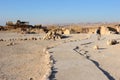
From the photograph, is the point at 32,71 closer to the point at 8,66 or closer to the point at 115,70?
the point at 8,66

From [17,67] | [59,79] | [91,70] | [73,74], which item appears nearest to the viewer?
[59,79]

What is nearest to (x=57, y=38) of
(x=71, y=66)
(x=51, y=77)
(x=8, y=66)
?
(x=8, y=66)

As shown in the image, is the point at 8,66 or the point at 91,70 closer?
the point at 91,70

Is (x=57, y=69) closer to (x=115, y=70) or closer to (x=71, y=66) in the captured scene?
(x=71, y=66)

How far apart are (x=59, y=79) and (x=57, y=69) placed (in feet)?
6.41

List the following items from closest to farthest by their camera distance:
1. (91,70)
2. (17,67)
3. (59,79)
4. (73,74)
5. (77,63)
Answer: (59,79) < (73,74) < (91,70) < (77,63) < (17,67)

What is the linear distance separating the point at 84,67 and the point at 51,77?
257cm

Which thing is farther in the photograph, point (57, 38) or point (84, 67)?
point (57, 38)

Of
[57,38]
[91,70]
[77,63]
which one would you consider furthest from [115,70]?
[57,38]

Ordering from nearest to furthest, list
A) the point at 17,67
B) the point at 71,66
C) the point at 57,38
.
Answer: the point at 71,66 → the point at 17,67 → the point at 57,38

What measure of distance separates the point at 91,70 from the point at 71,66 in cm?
126

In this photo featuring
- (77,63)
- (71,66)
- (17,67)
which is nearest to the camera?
(71,66)

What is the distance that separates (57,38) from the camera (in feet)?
123

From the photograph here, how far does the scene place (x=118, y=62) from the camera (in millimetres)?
14961
